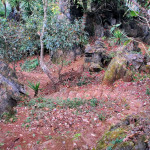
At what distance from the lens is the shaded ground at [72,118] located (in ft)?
12.0

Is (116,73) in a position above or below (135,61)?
below

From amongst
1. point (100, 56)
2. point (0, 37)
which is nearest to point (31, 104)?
point (0, 37)

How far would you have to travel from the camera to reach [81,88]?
322 inches

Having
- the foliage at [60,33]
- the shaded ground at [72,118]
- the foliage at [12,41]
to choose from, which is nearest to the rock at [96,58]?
the foliage at [60,33]

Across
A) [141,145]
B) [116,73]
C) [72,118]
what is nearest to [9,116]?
[72,118]

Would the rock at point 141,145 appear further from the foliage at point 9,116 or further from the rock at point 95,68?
the rock at point 95,68

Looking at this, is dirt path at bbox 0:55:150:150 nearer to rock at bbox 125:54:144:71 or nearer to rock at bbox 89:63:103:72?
rock at bbox 125:54:144:71

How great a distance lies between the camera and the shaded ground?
3.66m

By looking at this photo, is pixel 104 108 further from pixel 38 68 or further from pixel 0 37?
pixel 38 68

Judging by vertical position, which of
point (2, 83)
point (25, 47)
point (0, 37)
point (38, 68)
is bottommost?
point (38, 68)

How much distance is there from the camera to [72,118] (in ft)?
15.5

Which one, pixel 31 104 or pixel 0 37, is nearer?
pixel 31 104

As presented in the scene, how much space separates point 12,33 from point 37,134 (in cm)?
542

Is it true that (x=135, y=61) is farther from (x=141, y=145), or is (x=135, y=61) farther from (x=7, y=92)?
(x=141, y=145)
